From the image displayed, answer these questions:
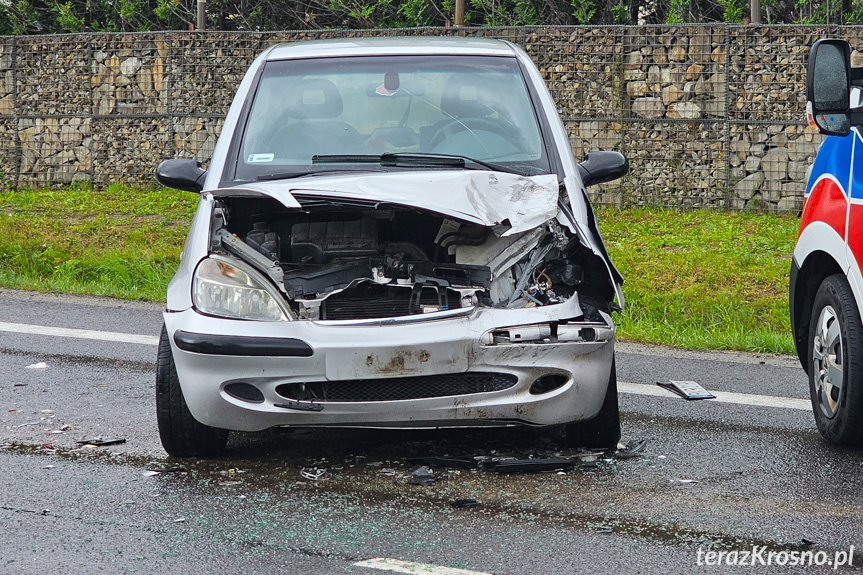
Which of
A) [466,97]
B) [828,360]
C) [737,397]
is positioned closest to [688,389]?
[737,397]

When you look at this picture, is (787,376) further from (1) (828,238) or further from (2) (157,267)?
(2) (157,267)

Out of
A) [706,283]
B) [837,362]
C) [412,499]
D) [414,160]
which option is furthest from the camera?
[706,283]

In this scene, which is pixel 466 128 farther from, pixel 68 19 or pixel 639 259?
pixel 68 19

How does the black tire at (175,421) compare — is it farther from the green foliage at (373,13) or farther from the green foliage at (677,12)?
the green foliage at (677,12)

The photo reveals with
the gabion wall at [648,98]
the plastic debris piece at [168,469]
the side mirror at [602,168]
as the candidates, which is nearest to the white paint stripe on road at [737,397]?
the side mirror at [602,168]

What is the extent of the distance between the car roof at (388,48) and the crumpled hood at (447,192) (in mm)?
1158

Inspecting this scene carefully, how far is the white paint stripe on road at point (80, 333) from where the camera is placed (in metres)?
7.26

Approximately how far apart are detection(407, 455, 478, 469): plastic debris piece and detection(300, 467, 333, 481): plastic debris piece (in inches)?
14.0

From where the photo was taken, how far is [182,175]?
5328mm

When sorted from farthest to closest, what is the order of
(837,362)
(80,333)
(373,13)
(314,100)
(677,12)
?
(373,13), (677,12), (80,333), (314,100), (837,362)

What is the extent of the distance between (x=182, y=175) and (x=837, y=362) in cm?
309

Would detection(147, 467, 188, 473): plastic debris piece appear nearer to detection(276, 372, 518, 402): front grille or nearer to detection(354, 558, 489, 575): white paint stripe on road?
detection(276, 372, 518, 402): front grille

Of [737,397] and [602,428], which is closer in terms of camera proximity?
[602,428]

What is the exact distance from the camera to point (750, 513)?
3867 millimetres
